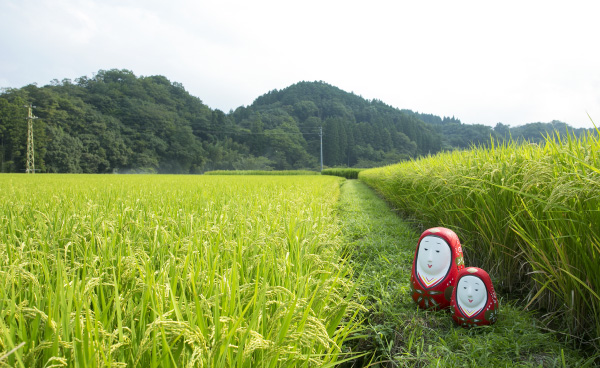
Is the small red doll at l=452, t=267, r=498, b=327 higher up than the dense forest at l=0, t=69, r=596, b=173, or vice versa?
the dense forest at l=0, t=69, r=596, b=173

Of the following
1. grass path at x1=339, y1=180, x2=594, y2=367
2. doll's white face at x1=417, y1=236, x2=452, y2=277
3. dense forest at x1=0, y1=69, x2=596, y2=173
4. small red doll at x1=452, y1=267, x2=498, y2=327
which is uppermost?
dense forest at x1=0, y1=69, x2=596, y2=173

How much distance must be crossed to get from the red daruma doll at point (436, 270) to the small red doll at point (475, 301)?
0.55 feet

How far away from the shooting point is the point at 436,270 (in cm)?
220

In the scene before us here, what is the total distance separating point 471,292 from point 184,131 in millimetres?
61072

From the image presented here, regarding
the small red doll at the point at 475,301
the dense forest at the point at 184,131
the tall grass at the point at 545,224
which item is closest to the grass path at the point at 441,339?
the small red doll at the point at 475,301

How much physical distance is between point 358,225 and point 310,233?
8.12 feet

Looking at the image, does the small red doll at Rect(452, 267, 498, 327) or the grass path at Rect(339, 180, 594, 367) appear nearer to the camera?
the grass path at Rect(339, 180, 594, 367)

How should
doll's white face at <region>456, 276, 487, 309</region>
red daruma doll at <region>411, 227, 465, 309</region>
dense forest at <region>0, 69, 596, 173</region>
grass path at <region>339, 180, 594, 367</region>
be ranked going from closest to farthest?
grass path at <region>339, 180, 594, 367</region>, doll's white face at <region>456, 276, 487, 309</region>, red daruma doll at <region>411, 227, 465, 309</region>, dense forest at <region>0, 69, 596, 173</region>

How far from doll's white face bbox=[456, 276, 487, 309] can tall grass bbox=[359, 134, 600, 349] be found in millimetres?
312

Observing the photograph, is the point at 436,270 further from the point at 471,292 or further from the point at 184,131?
the point at 184,131

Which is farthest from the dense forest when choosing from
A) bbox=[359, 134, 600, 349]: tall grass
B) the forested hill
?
bbox=[359, 134, 600, 349]: tall grass

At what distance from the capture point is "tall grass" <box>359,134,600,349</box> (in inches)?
64.9

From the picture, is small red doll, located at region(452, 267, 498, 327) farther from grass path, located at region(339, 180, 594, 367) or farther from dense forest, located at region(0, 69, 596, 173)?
dense forest, located at region(0, 69, 596, 173)

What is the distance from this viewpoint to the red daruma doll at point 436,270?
220cm
